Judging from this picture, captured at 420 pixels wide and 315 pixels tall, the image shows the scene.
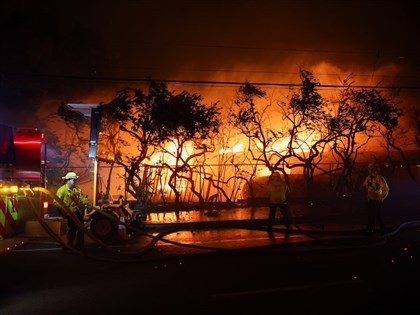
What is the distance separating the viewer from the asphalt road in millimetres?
5484

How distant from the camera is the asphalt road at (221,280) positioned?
5484mm

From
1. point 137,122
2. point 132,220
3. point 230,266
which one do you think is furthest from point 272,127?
point 230,266

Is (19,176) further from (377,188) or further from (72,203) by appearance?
(377,188)

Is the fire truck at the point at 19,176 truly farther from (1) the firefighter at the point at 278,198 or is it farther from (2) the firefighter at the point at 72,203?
(1) the firefighter at the point at 278,198

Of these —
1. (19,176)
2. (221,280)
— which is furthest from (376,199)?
(19,176)

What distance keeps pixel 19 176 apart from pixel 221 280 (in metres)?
5.46

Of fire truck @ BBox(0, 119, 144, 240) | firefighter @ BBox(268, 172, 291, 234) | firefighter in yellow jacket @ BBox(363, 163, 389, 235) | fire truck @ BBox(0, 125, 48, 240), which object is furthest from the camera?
firefighter @ BBox(268, 172, 291, 234)

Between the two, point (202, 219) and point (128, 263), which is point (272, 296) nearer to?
point (128, 263)

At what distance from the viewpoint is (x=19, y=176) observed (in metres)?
9.41

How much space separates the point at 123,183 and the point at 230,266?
38.1 feet

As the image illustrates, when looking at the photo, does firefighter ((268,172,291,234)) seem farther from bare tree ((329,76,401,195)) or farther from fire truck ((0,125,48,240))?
bare tree ((329,76,401,195))

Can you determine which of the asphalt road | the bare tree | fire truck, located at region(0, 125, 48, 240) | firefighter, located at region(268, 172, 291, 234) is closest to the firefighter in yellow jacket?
the asphalt road

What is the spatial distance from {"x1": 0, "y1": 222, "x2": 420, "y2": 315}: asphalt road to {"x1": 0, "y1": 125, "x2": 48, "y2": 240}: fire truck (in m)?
0.75

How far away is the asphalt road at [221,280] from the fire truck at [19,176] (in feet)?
2.45
